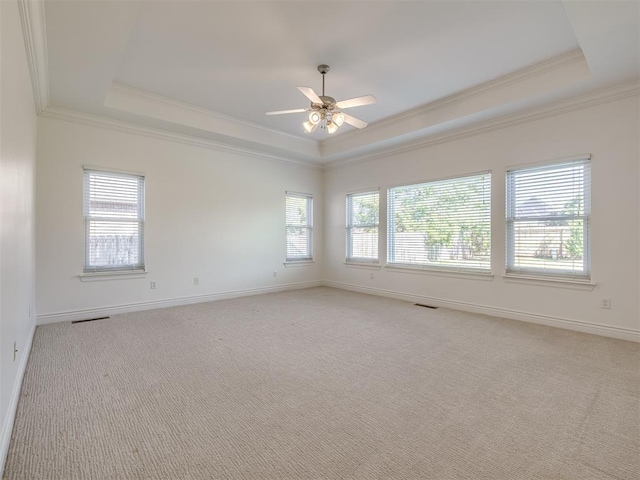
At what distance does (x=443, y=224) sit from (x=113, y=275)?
16.5 feet

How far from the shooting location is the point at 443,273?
16.6ft

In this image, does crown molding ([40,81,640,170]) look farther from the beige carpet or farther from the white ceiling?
the beige carpet

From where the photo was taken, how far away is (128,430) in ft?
6.01

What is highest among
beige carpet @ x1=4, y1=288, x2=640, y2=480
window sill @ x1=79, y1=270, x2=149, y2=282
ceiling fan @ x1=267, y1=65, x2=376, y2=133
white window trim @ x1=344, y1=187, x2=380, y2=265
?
ceiling fan @ x1=267, y1=65, x2=376, y2=133

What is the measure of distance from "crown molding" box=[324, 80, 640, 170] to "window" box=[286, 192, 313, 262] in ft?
6.31

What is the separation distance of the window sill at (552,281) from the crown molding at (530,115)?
2049 mm

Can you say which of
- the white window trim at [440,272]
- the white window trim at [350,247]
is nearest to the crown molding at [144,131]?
the white window trim at [350,247]

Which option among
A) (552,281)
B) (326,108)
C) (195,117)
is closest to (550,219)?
(552,281)

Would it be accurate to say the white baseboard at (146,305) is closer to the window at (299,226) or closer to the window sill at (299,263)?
the window sill at (299,263)

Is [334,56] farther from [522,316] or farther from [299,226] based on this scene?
[522,316]

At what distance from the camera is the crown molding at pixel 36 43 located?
2.20 meters

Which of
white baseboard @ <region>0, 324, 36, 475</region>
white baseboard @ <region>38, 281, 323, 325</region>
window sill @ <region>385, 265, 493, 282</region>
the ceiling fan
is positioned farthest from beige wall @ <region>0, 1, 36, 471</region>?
window sill @ <region>385, 265, 493, 282</region>

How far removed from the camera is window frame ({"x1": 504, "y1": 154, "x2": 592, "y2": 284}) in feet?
12.2

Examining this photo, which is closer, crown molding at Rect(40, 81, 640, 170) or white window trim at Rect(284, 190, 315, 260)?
crown molding at Rect(40, 81, 640, 170)
